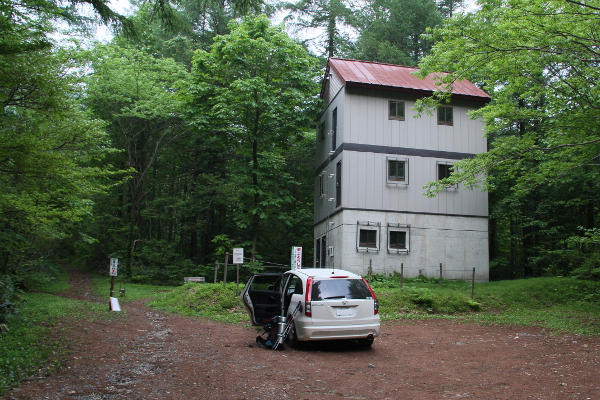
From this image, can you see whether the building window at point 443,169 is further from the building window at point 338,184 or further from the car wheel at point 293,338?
the car wheel at point 293,338

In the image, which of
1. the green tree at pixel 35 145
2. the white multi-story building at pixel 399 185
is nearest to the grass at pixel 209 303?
the green tree at pixel 35 145

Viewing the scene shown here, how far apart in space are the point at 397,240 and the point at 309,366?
14.5 meters

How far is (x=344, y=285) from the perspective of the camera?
1005 centimetres

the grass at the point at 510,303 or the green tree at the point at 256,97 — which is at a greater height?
the green tree at the point at 256,97

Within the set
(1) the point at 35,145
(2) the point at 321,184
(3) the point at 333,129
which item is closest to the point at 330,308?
(1) the point at 35,145

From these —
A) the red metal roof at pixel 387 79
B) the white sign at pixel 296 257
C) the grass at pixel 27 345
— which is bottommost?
the grass at pixel 27 345

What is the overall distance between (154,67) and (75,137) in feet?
64.1

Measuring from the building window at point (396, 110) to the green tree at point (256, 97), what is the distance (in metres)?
4.72

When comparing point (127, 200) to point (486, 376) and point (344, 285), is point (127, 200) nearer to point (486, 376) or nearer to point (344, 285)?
point (344, 285)

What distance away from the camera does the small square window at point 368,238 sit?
21.8 m

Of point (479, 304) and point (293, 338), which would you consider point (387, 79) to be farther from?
point (293, 338)

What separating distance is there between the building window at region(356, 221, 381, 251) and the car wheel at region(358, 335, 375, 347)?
11.4m

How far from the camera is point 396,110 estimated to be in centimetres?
2292

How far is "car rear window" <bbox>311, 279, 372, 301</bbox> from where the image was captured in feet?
32.1
